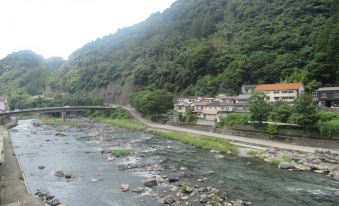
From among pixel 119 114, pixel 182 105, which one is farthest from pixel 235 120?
pixel 119 114

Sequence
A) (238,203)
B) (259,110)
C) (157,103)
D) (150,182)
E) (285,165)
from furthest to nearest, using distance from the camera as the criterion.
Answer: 1. (157,103)
2. (259,110)
3. (285,165)
4. (150,182)
5. (238,203)

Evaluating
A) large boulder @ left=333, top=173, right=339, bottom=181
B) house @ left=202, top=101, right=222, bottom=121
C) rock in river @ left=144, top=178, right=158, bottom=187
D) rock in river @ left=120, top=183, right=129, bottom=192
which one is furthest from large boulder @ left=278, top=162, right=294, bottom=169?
house @ left=202, top=101, right=222, bottom=121

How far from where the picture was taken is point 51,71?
14250 cm

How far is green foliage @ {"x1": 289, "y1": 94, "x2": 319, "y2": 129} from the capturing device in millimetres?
30220

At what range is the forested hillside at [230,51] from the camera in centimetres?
4625

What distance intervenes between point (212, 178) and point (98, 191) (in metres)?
7.39

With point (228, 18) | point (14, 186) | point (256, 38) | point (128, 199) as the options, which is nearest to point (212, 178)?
point (128, 199)

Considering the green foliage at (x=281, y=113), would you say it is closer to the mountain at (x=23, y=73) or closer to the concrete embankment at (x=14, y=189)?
the concrete embankment at (x=14, y=189)

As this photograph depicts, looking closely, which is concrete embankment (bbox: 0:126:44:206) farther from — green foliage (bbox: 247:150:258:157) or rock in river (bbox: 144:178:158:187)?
green foliage (bbox: 247:150:258:157)

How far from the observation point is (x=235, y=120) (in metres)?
39.2

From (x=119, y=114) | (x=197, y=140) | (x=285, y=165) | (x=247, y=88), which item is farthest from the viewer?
(x=119, y=114)

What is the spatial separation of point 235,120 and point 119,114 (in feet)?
108

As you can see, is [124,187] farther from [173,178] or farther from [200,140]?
[200,140]

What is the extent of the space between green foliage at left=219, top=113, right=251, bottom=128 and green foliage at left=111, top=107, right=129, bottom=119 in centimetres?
2774
